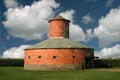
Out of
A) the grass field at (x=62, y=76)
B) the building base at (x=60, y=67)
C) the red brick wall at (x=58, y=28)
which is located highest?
the red brick wall at (x=58, y=28)

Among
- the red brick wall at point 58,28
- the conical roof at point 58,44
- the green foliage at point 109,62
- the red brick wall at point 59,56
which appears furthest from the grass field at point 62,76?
the green foliage at point 109,62

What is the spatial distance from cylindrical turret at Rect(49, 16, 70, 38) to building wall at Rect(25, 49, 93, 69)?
5850mm

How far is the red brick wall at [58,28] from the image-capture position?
147 feet

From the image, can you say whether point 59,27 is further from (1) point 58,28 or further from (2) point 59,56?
(2) point 59,56

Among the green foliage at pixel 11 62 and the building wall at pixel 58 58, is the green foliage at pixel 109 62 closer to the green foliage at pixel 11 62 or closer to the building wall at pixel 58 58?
the building wall at pixel 58 58

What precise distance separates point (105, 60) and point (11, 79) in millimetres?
31391

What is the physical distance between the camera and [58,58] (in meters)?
39.4

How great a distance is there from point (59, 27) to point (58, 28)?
27 centimetres

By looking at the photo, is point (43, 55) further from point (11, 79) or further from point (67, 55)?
point (11, 79)

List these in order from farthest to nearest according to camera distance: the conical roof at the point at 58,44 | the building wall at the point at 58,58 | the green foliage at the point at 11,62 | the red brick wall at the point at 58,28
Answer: the green foliage at the point at 11,62 < the red brick wall at the point at 58,28 < the conical roof at the point at 58,44 < the building wall at the point at 58,58

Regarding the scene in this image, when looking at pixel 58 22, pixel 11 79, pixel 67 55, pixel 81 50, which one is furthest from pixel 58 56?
pixel 11 79

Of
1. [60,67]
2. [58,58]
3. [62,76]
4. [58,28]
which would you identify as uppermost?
[58,28]

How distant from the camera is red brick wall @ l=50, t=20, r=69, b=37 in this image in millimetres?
44922

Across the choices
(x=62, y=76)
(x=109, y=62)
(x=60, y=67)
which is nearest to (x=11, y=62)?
(x=60, y=67)
